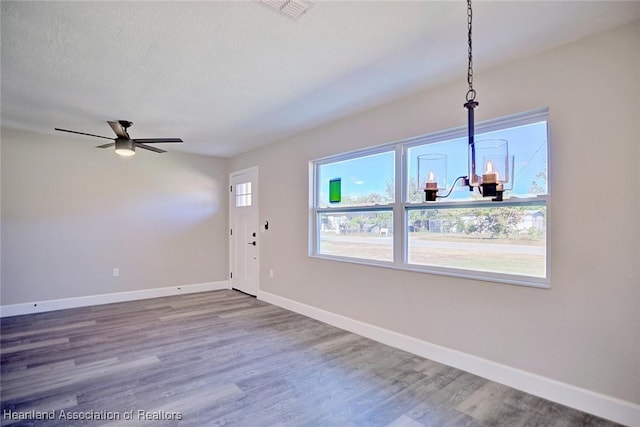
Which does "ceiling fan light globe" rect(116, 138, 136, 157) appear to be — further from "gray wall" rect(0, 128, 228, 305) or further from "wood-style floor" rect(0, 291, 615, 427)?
"wood-style floor" rect(0, 291, 615, 427)

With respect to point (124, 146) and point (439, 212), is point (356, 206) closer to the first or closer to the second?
point (439, 212)

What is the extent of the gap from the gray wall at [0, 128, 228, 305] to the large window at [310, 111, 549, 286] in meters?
2.66

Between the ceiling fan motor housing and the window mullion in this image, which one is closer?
the window mullion

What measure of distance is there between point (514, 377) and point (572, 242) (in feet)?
3.60

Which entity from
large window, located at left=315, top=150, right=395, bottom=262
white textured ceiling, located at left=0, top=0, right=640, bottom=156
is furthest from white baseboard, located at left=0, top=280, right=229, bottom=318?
large window, located at left=315, top=150, right=395, bottom=262

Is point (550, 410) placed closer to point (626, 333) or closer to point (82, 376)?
point (626, 333)

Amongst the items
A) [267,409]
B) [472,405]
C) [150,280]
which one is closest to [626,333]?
[472,405]

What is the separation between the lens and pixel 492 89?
2.69m

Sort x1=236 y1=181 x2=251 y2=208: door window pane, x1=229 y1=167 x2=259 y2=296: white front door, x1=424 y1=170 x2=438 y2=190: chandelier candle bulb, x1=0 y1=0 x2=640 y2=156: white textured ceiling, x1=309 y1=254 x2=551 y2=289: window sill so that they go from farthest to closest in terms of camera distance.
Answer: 1. x1=236 y1=181 x2=251 y2=208: door window pane
2. x1=229 y1=167 x2=259 y2=296: white front door
3. x1=309 y1=254 x2=551 y2=289: window sill
4. x1=0 y1=0 x2=640 y2=156: white textured ceiling
5. x1=424 y1=170 x2=438 y2=190: chandelier candle bulb

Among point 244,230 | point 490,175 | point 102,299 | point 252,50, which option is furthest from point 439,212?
point 102,299

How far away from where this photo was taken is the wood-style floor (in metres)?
2.15

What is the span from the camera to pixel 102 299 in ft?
16.5

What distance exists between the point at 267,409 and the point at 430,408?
1103mm

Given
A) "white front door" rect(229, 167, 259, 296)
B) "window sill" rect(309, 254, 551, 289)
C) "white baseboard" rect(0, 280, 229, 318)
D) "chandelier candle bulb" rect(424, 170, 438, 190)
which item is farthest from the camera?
"white front door" rect(229, 167, 259, 296)
